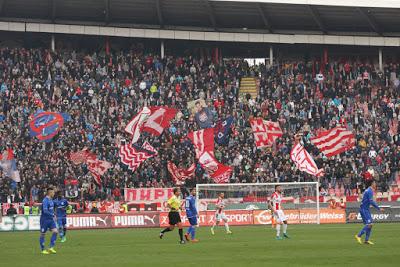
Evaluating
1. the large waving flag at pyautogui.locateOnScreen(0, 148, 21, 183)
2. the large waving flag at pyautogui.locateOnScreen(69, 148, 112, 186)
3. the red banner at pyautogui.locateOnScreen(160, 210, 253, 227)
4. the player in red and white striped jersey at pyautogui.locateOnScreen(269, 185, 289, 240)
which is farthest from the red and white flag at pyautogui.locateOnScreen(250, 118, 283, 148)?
the player in red and white striped jersey at pyautogui.locateOnScreen(269, 185, 289, 240)

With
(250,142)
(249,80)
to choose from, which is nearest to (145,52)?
(249,80)

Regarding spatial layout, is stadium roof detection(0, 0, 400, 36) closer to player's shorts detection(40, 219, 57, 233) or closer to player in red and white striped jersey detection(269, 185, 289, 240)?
player in red and white striped jersey detection(269, 185, 289, 240)

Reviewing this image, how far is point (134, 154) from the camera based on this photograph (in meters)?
53.3

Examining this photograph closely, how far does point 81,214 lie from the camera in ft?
164

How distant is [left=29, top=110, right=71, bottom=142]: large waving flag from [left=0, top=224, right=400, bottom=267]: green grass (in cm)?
1652

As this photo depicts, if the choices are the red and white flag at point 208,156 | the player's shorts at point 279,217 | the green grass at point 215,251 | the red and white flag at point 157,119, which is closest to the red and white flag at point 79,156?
the red and white flag at point 157,119

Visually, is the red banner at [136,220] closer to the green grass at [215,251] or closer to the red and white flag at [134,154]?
the red and white flag at [134,154]

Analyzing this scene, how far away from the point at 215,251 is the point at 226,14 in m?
42.1

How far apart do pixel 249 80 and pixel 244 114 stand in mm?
6143

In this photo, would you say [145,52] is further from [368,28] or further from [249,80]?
[368,28]

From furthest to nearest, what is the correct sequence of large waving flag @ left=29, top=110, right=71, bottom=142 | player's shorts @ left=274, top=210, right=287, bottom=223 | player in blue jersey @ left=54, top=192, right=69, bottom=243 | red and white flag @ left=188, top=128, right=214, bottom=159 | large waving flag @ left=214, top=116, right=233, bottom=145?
large waving flag @ left=214, top=116, right=233, bottom=145 → large waving flag @ left=29, top=110, right=71, bottom=142 → red and white flag @ left=188, top=128, right=214, bottom=159 → player in blue jersey @ left=54, top=192, right=69, bottom=243 → player's shorts @ left=274, top=210, right=287, bottom=223

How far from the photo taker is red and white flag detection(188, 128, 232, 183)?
2111 inches

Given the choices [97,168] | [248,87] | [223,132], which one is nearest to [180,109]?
[223,132]

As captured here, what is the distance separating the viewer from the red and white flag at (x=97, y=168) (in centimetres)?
5384
